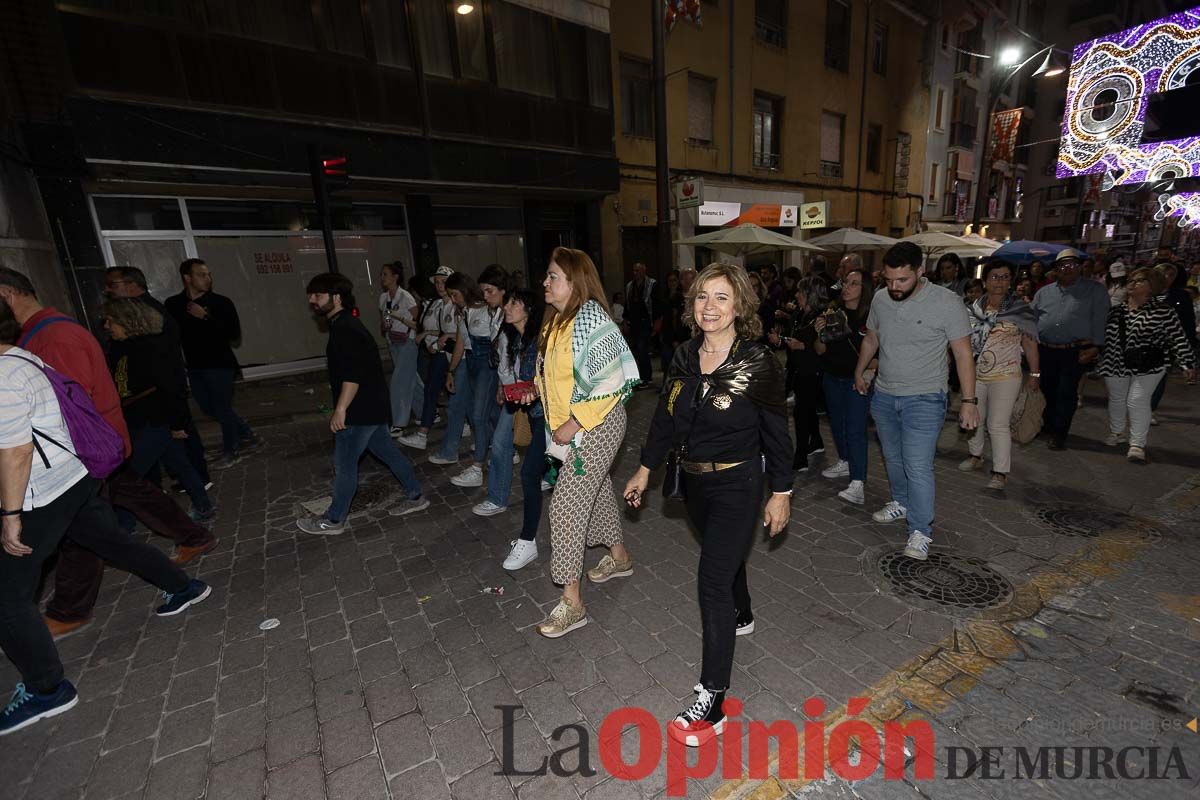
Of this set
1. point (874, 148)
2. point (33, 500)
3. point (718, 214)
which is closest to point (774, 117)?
point (718, 214)

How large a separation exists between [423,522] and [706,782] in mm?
3422

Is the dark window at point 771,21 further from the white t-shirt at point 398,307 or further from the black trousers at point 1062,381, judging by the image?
the white t-shirt at point 398,307

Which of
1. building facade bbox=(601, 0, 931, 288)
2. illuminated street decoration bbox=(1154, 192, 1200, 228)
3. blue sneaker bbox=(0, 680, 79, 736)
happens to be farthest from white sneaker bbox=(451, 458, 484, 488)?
illuminated street decoration bbox=(1154, 192, 1200, 228)

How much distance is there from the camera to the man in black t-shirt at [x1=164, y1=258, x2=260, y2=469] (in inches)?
244

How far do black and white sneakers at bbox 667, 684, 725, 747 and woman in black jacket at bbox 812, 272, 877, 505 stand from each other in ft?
10.2

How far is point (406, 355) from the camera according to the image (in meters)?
7.36

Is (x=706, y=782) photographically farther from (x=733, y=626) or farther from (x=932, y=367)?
(x=932, y=367)

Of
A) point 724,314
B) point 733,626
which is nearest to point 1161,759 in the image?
point 733,626

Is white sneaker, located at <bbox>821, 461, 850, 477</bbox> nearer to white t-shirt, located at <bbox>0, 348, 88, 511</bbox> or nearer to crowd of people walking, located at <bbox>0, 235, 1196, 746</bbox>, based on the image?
crowd of people walking, located at <bbox>0, 235, 1196, 746</bbox>

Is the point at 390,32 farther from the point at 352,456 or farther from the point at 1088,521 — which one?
the point at 1088,521

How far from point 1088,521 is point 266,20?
13610 millimetres

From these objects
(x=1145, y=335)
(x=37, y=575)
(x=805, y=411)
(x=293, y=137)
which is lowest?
(x=805, y=411)

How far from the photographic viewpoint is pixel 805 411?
19.1ft

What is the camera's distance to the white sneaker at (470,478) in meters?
5.75
